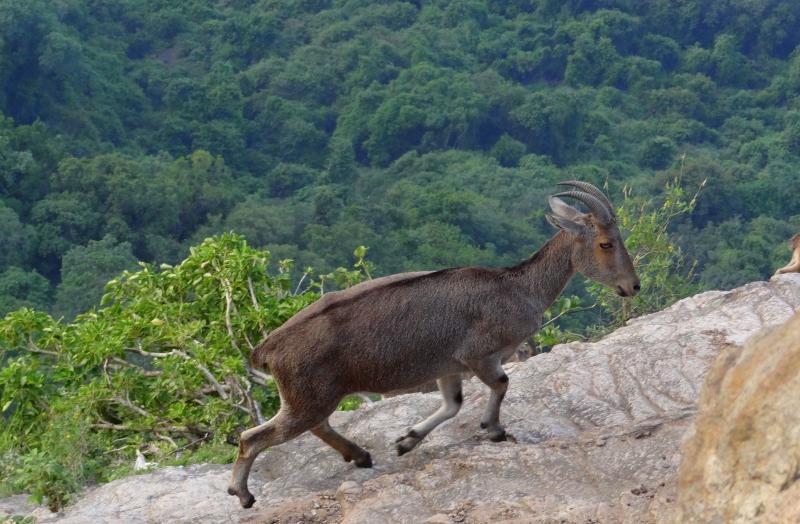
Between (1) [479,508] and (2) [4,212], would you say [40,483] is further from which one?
(2) [4,212]

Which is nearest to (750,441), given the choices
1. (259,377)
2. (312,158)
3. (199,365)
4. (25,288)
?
(259,377)

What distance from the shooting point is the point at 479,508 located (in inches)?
289

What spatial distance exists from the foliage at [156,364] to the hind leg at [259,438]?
178cm

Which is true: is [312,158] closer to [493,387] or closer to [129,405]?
[129,405]

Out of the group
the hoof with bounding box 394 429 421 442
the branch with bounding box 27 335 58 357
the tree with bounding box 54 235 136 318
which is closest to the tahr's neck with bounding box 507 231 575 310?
the hoof with bounding box 394 429 421 442

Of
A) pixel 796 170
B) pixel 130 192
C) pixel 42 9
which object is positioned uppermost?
pixel 42 9

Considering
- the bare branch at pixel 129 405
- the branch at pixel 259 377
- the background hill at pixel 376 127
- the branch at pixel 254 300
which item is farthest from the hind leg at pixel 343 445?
the background hill at pixel 376 127

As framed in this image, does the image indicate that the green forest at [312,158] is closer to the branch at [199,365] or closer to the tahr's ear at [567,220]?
the branch at [199,365]

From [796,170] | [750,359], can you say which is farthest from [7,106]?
[750,359]

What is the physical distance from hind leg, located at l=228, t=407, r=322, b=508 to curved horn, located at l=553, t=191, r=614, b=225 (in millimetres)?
2425

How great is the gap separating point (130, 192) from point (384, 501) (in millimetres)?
35138

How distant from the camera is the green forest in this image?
11508 millimetres

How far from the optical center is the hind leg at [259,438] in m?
8.27

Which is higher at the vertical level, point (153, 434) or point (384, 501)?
point (384, 501)
